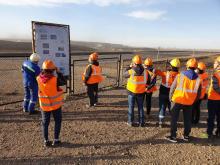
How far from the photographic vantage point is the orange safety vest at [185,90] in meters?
7.18

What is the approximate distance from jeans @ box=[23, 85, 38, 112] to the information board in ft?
4.63

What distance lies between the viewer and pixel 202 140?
801 cm

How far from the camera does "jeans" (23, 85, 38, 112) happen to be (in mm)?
9239

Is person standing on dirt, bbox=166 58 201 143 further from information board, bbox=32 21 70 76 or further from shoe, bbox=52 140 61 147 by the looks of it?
information board, bbox=32 21 70 76

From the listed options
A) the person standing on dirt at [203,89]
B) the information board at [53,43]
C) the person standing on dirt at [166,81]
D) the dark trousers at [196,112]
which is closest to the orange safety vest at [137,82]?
the person standing on dirt at [166,81]

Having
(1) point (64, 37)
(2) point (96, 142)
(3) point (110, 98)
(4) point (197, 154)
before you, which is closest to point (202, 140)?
(4) point (197, 154)

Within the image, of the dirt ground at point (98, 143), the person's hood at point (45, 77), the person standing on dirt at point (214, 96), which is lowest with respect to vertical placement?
the dirt ground at point (98, 143)

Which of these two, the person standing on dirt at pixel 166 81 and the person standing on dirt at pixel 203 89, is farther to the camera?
the person standing on dirt at pixel 203 89

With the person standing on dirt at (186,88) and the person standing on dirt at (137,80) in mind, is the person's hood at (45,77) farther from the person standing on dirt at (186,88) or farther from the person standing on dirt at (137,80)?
the person standing on dirt at (186,88)

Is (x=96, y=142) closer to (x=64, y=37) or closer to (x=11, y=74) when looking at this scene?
(x=64, y=37)

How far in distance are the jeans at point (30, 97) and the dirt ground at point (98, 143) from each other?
0.29 metres

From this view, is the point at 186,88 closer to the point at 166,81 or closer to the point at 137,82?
the point at 166,81

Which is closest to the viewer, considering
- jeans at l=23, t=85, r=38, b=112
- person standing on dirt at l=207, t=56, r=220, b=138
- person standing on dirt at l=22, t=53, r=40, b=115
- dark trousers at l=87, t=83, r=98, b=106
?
person standing on dirt at l=207, t=56, r=220, b=138

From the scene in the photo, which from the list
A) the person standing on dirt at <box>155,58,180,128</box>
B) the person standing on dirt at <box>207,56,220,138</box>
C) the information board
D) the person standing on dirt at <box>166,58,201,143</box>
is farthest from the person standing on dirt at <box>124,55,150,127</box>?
the information board
